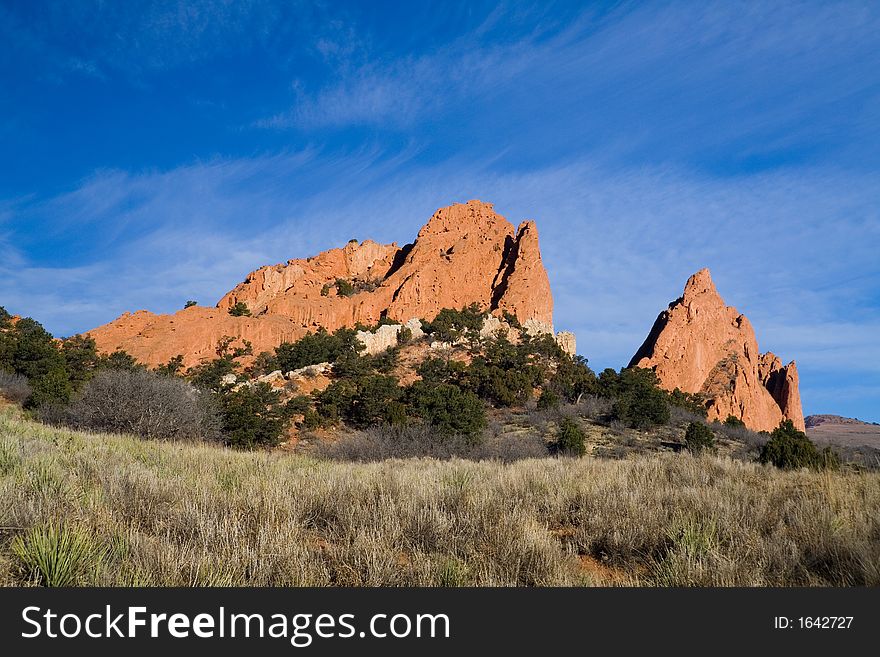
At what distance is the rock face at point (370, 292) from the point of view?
6775 centimetres

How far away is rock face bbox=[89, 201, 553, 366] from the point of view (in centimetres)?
6775

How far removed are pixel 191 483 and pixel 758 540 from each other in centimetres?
573

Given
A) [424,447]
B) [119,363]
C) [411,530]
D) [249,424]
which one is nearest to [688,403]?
[424,447]

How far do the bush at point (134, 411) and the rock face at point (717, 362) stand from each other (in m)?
72.5

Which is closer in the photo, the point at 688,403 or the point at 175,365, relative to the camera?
the point at 688,403

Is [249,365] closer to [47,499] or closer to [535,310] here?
[535,310]

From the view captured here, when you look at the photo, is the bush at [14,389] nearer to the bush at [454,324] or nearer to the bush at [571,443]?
the bush at [571,443]

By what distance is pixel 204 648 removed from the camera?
2.47m

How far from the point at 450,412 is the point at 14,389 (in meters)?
23.3

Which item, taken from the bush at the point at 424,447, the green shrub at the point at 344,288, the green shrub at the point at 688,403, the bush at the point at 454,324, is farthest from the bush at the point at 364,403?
the green shrub at the point at 344,288

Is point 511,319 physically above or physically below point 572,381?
above

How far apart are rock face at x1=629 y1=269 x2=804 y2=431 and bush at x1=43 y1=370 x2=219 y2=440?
72479 millimetres

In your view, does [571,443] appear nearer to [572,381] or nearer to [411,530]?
[411,530]

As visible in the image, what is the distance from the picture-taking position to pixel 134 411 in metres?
19.8
